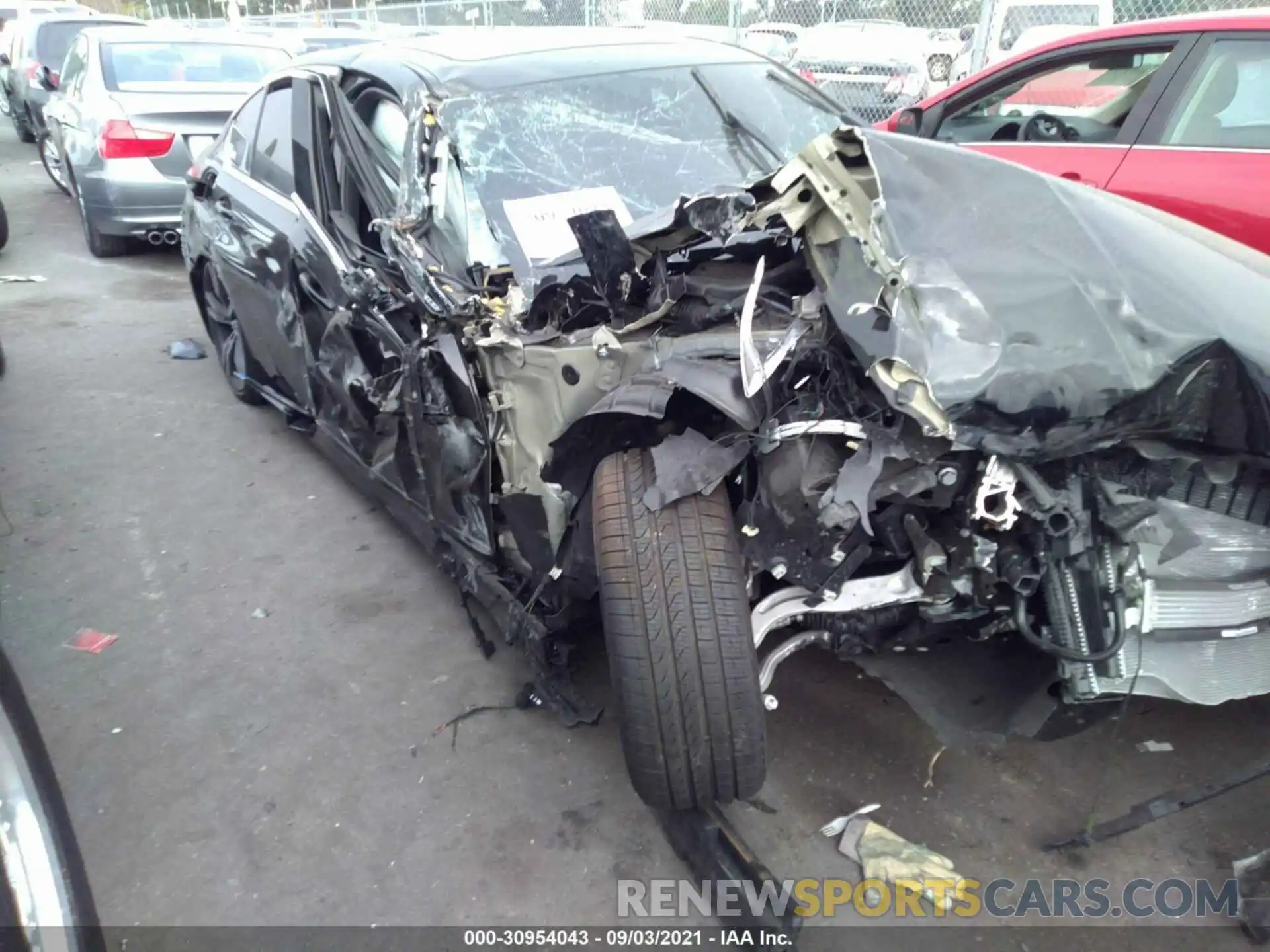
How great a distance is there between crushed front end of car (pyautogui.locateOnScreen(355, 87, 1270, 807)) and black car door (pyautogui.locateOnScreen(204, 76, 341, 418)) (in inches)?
54.2

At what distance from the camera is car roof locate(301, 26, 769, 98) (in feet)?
10.1

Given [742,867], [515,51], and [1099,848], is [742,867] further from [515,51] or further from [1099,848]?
[515,51]

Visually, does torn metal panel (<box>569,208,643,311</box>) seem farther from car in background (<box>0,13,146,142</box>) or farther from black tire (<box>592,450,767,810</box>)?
car in background (<box>0,13,146,142</box>)

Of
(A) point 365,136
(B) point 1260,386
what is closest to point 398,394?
(A) point 365,136

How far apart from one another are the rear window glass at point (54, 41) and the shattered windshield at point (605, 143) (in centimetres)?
1102

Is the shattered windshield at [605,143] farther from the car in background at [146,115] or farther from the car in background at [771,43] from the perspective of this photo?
the car in background at [771,43]

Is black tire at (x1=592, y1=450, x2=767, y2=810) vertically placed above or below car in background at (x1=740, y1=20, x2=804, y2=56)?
below

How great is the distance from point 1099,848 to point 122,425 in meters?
4.76

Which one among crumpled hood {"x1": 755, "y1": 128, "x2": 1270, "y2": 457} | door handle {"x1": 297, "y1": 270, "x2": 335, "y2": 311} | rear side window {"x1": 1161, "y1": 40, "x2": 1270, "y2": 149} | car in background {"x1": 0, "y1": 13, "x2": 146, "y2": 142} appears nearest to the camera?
crumpled hood {"x1": 755, "y1": 128, "x2": 1270, "y2": 457}

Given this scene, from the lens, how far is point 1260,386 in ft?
5.29

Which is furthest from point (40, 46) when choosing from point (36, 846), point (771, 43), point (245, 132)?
point (36, 846)

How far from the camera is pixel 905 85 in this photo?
9.18m

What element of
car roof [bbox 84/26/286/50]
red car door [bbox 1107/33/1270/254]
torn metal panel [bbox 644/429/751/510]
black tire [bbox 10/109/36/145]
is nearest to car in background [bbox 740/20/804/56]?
car roof [bbox 84/26/286/50]

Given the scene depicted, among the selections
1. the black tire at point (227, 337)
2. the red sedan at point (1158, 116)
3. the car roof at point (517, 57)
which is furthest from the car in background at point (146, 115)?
the red sedan at point (1158, 116)
